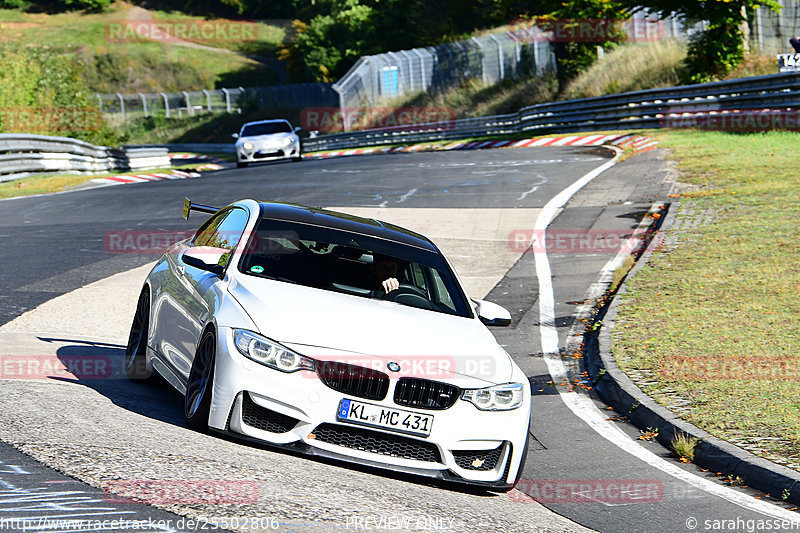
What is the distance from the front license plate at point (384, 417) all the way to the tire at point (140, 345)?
9.30ft

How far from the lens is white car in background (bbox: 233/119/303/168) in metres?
34.8

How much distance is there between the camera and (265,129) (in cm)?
3609

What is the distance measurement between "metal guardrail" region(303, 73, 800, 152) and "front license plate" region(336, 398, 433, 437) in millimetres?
22971

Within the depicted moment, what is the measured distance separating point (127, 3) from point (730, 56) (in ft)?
317

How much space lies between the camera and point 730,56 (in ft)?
116

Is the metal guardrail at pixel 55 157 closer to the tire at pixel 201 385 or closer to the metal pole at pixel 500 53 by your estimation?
the metal pole at pixel 500 53

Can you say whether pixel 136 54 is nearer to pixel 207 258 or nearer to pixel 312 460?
pixel 207 258

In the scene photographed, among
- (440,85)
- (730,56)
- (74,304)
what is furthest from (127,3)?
(74,304)

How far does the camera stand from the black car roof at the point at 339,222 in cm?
793

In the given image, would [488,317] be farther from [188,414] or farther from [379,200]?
[379,200]

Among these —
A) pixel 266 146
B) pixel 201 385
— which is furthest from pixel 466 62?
pixel 201 385

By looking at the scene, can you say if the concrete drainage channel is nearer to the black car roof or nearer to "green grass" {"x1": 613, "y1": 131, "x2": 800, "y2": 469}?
"green grass" {"x1": 613, "y1": 131, "x2": 800, "y2": 469}

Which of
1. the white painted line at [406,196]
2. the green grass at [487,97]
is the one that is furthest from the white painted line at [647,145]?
the green grass at [487,97]

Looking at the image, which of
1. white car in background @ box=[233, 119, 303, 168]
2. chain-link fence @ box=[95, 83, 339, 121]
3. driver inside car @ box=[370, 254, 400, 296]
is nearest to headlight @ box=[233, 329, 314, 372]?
driver inside car @ box=[370, 254, 400, 296]
